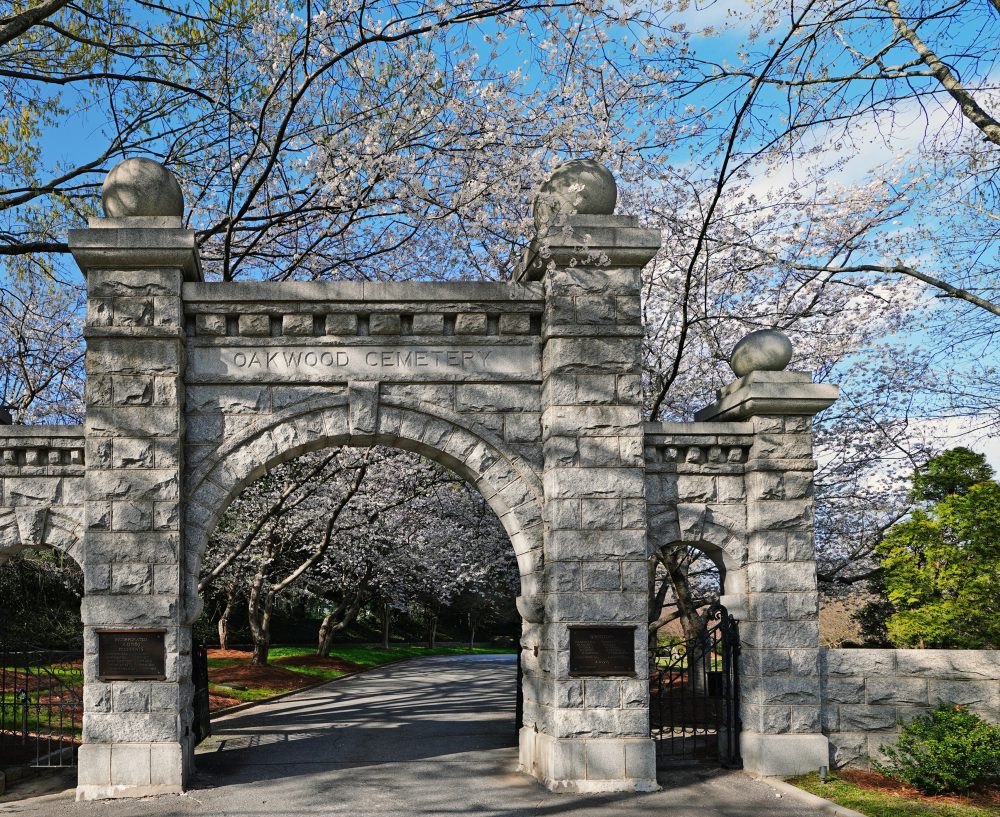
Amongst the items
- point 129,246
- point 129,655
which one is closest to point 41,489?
point 129,655

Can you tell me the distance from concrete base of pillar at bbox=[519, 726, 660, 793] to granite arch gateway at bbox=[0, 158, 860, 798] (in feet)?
0.06

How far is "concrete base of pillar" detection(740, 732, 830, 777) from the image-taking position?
9.03 metres

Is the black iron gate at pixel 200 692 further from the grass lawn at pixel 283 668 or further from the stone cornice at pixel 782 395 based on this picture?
the stone cornice at pixel 782 395

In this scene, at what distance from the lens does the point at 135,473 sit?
28.5 feet

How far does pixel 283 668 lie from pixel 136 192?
1438 centimetres

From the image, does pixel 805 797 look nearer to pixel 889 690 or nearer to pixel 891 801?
pixel 891 801

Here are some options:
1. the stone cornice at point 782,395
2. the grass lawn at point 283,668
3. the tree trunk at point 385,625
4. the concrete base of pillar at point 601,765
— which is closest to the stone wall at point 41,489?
the concrete base of pillar at point 601,765

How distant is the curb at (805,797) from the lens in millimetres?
7652

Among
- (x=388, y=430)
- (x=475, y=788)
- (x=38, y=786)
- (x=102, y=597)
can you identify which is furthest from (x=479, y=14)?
(x=38, y=786)

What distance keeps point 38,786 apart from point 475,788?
405 cm

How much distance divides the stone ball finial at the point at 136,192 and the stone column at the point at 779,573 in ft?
19.6

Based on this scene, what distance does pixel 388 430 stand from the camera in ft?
29.9

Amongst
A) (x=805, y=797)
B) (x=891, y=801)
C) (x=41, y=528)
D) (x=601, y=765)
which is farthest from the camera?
(x=41, y=528)

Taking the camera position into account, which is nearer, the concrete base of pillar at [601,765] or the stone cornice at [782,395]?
the concrete base of pillar at [601,765]
